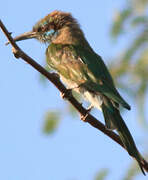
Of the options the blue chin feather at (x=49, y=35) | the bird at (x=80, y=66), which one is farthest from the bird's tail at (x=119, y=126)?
the blue chin feather at (x=49, y=35)

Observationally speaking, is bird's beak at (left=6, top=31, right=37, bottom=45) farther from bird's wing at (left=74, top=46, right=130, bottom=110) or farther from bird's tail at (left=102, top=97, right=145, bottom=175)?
bird's tail at (left=102, top=97, right=145, bottom=175)

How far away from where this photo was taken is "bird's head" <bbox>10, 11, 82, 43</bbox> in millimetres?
4520

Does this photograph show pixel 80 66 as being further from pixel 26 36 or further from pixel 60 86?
pixel 26 36

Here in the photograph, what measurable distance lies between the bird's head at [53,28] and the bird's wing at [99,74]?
1.22ft

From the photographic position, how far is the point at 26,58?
119 inches

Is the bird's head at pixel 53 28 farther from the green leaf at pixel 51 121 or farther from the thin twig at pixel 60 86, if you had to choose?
the thin twig at pixel 60 86

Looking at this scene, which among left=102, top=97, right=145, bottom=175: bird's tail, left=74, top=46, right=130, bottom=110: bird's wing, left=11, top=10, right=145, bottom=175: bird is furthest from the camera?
A: left=74, top=46, right=130, bottom=110: bird's wing

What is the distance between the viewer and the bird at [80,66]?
3.41 m

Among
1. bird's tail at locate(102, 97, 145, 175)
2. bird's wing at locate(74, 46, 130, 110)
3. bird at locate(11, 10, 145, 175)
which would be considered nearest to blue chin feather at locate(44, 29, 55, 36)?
bird at locate(11, 10, 145, 175)

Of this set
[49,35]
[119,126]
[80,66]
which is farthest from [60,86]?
[49,35]

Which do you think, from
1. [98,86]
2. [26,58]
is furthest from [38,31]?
[26,58]

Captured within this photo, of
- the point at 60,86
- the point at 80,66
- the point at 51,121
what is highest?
the point at 60,86

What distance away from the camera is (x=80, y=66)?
3.86 metres

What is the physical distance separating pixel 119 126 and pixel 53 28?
4.72 ft
